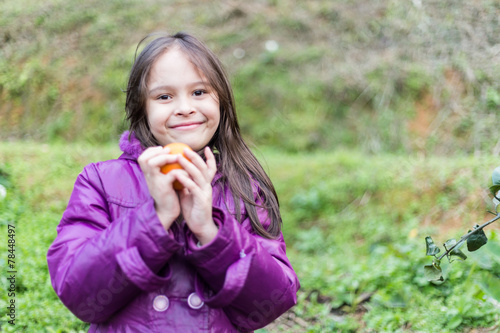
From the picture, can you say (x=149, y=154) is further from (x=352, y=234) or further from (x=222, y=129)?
(x=352, y=234)

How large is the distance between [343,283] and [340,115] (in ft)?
11.2

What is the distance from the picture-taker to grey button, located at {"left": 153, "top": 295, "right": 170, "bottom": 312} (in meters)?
1.43

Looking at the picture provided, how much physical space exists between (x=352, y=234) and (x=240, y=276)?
3.05m

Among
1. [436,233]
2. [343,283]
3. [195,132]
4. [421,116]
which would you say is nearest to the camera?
[195,132]

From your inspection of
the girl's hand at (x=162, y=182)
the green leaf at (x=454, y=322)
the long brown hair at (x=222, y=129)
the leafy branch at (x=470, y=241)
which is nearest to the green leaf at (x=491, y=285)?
the green leaf at (x=454, y=322)

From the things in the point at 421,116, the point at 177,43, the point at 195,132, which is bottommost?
the point at 421,116

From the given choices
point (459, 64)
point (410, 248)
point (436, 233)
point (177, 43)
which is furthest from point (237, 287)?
point (459, 64)

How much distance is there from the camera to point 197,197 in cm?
137

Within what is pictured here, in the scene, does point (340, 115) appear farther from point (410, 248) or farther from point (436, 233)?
point (410, 248)

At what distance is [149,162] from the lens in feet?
4.37

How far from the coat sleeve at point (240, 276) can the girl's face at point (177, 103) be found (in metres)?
0.32

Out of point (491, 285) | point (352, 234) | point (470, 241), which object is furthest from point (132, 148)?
point (352, 234)

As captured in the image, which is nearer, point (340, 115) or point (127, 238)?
point (127, 238)
